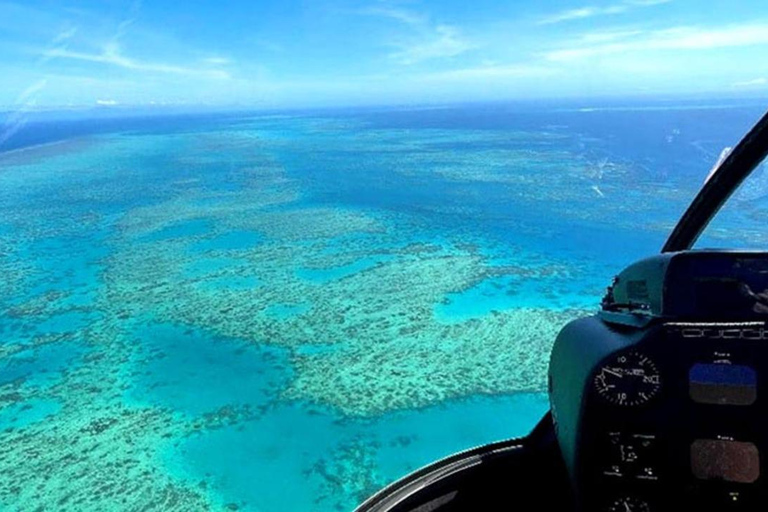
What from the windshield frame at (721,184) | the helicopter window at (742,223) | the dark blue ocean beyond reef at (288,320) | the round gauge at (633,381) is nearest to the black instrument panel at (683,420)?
the round gauge at (633,381)

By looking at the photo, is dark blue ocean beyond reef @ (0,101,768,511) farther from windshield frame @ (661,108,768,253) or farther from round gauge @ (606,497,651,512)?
round gauge @ (606,497,651,512)

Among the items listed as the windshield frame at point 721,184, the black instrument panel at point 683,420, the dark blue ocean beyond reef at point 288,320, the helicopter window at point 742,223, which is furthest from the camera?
the helicopter window at point 742,223

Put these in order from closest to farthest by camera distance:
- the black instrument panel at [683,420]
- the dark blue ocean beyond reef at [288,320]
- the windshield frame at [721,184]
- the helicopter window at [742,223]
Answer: the black instrument panel at [683,420] < the windshield frame at [721,184] < the dark blue ocean beyond reef at [288,320] < the helicopter window at [742,223]

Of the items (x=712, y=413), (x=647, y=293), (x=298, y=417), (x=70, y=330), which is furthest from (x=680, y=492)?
(x=70, y=330)

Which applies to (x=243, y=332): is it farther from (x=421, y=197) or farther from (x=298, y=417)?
(x=421, y=197)

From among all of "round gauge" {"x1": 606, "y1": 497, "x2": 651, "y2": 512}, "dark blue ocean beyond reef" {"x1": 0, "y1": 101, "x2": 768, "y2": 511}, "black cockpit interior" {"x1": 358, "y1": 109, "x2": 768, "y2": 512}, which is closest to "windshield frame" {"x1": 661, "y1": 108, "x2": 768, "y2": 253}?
"black cockpit interior" {"x1": 358, "y1": 109, "x2": 768, "y2": 512}

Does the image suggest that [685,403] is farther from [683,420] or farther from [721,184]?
[721,184]

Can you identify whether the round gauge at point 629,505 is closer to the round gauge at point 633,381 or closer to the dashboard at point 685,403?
the dashboard at point 685,403
